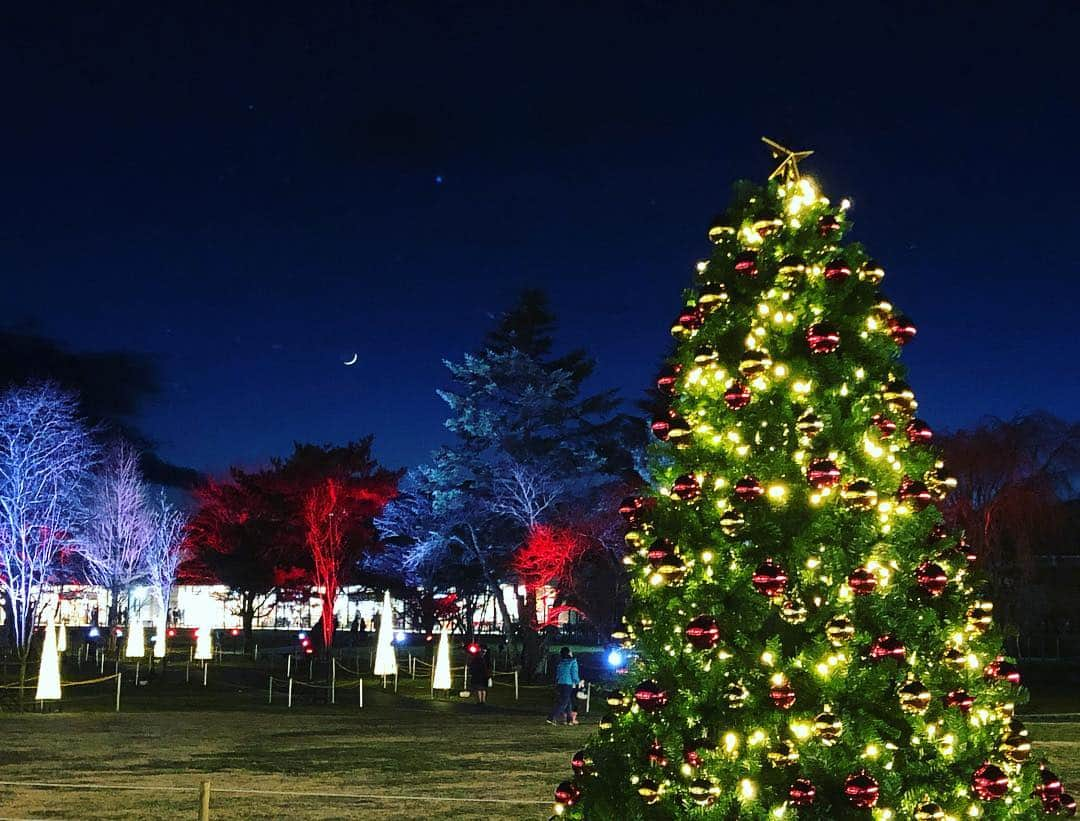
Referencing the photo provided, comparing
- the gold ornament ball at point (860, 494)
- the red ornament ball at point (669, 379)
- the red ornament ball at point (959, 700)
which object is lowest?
the red ornament ball at point (959, 700)

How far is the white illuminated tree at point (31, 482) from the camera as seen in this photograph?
42.2 m

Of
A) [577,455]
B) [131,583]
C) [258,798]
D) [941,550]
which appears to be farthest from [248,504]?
[941,550]

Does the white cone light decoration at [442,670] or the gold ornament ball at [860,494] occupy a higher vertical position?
the gold ornament ball at [860,494]

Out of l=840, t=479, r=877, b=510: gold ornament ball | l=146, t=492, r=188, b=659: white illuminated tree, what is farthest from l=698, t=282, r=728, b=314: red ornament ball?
l=146, t=492, r=188, b=659: white illuminated tree

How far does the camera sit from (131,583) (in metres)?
56.4

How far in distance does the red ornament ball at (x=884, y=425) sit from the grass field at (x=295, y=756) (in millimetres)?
6642

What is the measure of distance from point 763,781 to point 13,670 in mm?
35381

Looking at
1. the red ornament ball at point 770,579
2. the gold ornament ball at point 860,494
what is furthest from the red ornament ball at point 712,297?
the red ornament ball at point 770,579

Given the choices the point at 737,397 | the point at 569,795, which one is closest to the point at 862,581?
the point at 737,397

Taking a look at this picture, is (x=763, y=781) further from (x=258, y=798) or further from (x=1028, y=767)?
(x=258, y=798)

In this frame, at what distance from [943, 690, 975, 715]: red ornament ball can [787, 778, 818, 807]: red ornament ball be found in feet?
2.38

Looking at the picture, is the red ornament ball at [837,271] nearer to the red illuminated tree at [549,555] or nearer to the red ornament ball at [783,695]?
the red ornament ball at [783,695]

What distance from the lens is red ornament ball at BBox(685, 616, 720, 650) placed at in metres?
5.14

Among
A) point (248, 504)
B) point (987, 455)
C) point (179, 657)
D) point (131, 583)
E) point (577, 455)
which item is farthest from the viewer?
point (131, 583)
